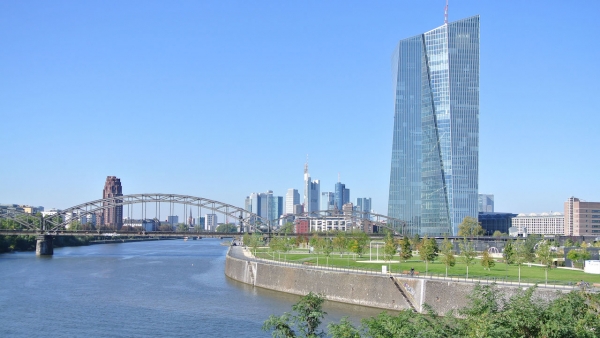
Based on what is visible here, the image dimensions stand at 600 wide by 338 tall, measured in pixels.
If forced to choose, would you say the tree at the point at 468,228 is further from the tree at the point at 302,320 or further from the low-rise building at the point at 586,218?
the tree at the point at 302,320

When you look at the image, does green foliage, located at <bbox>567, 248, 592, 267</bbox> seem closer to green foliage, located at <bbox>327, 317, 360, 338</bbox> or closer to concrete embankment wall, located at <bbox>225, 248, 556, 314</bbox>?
concrete embankment wall, located at <bbox>225, 248, 556, 314</bbox>

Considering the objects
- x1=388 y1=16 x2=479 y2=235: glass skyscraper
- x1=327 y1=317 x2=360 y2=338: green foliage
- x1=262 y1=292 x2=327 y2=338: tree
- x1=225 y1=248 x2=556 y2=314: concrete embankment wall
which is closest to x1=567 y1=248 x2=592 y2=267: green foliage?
x1=225 y1=248 x2=556 y2=314: concrete embankment wall

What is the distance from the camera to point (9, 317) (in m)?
41.1

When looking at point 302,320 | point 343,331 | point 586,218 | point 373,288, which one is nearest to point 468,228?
point 586,218

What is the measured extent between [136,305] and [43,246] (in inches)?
2597

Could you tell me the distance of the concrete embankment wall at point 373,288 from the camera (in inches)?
1638

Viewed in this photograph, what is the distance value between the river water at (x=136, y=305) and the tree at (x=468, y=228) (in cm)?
5897

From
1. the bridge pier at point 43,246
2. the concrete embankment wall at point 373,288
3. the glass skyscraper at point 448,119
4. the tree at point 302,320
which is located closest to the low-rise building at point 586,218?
the glass skyscraper at point 448,119

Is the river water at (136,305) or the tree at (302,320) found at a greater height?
the tree at (302,320)

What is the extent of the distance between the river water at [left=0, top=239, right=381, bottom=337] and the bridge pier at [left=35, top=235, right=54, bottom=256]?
110 feet

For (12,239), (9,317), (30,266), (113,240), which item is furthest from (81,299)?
(113,240)

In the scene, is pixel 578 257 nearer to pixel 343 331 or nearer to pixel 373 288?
pixel 373 288

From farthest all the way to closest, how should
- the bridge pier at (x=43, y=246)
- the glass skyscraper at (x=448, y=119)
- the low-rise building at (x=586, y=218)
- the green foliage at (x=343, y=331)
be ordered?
the low-rise building at (x=586, y=218)
the glass skyscraper at (x=448, y=119)
the bridge pier at (x=43, y=246)
the green foliage at (x=343, y=331)

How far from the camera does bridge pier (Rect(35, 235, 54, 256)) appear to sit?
4099 inches
